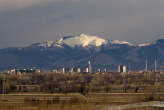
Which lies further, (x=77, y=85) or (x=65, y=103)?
(x=77, y=85)

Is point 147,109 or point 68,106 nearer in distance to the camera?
point 147,109

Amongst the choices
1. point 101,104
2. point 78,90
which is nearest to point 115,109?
point 101,104

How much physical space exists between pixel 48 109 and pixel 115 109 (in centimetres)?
925

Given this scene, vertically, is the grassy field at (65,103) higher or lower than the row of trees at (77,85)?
lower

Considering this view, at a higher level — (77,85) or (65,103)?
(77,85)

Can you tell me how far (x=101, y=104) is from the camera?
6375 cm

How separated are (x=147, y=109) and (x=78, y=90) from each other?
3734cm

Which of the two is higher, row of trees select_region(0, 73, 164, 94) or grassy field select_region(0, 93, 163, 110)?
row of trees select_region(0, 73, 164, 94)

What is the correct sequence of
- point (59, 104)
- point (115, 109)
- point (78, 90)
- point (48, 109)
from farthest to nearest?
point (78, 90)
point (59, 104)
point (48, 109)
point (115, 109)

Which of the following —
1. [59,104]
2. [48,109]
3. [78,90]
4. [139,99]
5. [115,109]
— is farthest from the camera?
[78,90]

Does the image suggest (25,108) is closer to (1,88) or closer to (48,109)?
(48,109)

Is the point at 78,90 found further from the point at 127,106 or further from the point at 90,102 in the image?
the point at 127,106

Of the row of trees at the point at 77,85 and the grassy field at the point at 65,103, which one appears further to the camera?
the row of trees at the point at 77,85

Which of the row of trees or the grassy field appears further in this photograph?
the row of trees
